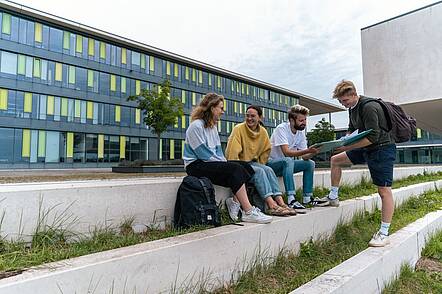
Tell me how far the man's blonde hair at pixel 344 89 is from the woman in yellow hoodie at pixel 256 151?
2.85ft

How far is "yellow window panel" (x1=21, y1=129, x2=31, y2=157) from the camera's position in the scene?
25.0 metres

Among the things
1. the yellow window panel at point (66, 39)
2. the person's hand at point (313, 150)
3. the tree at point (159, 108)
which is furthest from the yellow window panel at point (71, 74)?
the person's hand at point (313, 150)

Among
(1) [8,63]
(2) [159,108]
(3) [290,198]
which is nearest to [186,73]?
(2) [159,108]

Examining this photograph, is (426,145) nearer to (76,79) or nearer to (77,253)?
(76,79)

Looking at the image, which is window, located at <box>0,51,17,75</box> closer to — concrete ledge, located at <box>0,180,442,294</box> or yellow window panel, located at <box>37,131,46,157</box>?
yellow window panel, located at <box>37,131,46,157</box>

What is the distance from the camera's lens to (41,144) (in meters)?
25.9

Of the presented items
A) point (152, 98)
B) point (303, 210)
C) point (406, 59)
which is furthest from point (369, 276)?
point (152, 98)

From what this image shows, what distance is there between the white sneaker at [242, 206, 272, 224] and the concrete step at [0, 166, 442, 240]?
1.39 feet

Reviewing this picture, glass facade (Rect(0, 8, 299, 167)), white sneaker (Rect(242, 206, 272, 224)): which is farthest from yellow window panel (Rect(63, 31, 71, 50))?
white sneaker (Rect(242, 206, 272, 224))

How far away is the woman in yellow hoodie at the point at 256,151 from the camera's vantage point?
3510mm

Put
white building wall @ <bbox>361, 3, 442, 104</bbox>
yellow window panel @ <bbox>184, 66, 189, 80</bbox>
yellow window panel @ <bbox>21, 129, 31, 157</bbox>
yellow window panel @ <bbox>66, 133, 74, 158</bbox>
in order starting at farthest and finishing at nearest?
yellow window panel @ <bbox>184, 66, 189, 80</bbox>, yellow window panel @ <bbox>66, 133, 74, 158</bbox>, yellow window panel @ <bbox>21, 129, 31, 157</bbox>, white building wall @ <bbox>361, 3, 442, 104</bbox>

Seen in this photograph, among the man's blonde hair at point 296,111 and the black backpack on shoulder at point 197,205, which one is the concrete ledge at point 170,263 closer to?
the black backpack on shoulder at point 197,205

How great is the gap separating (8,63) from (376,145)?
27508mm

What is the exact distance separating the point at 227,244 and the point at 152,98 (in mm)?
21525
